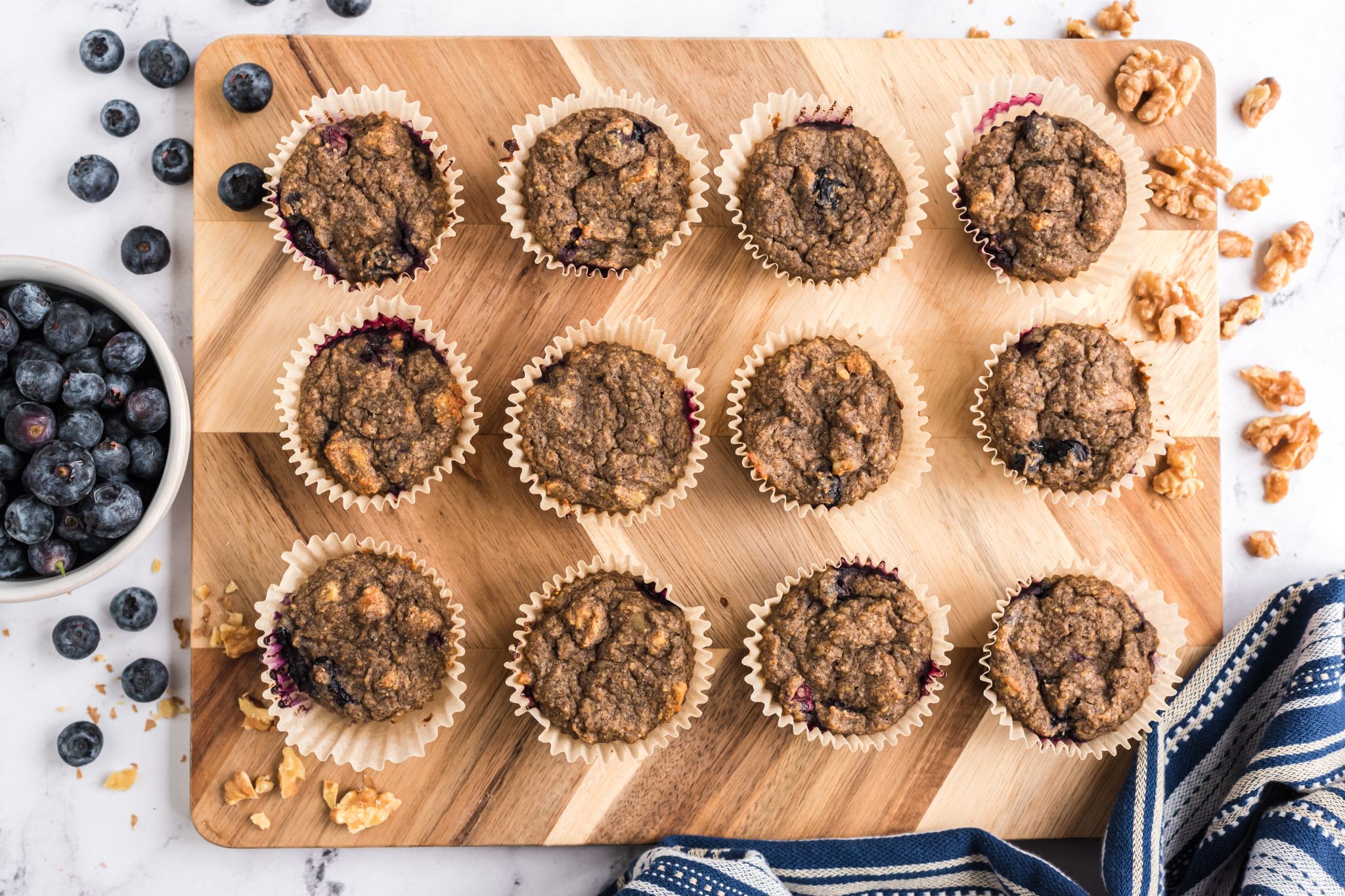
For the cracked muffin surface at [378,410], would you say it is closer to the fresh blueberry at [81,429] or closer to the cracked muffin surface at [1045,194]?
the fresh blueberry at [81,429]

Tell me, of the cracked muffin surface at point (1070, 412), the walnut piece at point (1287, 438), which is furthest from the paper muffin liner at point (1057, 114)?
the walnut piece at point (1287, 438)

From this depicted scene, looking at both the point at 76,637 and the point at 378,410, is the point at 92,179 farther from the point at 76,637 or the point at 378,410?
the point at 76,637

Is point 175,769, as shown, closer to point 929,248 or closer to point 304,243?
point 304,243

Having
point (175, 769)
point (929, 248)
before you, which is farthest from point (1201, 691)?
point (175, 769)

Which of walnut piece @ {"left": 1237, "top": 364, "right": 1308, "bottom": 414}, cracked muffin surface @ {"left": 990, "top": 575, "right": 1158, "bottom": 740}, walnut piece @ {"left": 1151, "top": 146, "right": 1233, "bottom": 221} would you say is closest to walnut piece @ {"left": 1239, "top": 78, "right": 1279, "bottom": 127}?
walnut piece @ {"left": 1151, "top": 146, "right": 1233, "bottom": 221}

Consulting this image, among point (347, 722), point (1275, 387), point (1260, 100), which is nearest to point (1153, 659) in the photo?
point (1275, 387)

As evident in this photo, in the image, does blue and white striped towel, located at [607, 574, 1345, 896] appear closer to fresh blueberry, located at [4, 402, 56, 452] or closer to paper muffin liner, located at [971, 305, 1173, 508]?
paper muffin liner, located at [971, 305, 1173, 508]
